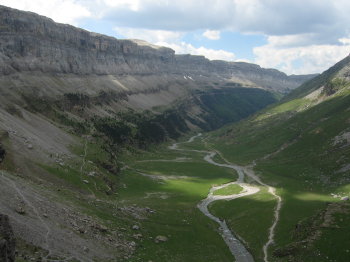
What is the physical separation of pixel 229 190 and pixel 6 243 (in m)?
104

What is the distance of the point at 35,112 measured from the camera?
562ft

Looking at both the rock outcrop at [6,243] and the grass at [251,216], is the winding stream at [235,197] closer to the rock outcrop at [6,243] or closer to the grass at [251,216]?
the grass at [251,216]

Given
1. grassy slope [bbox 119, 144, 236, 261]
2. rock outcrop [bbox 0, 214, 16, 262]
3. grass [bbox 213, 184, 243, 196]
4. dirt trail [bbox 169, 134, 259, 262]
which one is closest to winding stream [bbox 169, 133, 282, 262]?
dirt trail [bbox 169, 134, 259, 262]

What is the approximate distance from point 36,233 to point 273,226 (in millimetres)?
56206

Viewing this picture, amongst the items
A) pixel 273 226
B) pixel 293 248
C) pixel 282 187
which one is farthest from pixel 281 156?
pixel 293 248

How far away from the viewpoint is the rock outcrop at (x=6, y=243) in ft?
141

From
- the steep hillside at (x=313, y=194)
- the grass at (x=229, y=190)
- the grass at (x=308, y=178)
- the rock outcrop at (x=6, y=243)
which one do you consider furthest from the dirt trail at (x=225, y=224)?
the rock outcrop at (x=6, y=243)

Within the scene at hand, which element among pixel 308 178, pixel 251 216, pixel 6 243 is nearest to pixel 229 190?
pixel 308 178

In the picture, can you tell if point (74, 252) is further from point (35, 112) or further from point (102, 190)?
point (35, 112)

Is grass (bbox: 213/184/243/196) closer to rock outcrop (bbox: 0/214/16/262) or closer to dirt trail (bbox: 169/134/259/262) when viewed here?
dirt trail (bbox: 169/134/259/262)

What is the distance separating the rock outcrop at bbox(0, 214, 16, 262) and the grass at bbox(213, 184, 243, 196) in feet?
316

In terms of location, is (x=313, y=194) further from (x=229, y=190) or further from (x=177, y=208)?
(x=177, y=208)

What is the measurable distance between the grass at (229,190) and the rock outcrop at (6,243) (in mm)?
96291

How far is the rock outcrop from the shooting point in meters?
43.0
